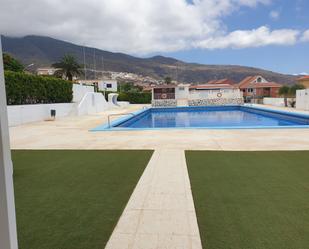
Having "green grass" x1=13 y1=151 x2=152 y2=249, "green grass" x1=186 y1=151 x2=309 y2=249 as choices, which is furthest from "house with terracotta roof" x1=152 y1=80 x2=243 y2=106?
"green grass" x1=186 y1=151 x2=309 y2=249

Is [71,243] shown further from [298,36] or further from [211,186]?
[298,36]

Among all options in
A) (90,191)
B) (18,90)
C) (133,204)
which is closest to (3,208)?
(133,204)

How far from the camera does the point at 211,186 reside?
13.2 feet

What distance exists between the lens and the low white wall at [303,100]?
20.8 metres

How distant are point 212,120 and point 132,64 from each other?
13195cm

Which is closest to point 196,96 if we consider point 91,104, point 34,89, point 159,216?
point 91,104

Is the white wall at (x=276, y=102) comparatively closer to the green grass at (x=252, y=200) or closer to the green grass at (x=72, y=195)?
the green grass at (x=252, y=200)

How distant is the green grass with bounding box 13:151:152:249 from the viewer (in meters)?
2.65

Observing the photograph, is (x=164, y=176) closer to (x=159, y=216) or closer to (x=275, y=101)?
(x=159, y=216)

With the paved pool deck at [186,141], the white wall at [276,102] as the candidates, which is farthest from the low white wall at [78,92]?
the white wall at [276,102]

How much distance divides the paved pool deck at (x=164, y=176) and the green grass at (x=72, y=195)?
0.19 meters

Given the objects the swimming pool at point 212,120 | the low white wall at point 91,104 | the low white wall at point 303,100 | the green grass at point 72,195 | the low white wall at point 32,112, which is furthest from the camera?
the low white wall at point 303,100

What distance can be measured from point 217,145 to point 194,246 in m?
4.90

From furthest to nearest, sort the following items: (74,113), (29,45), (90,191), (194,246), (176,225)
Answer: (29,45), (74,113), (90,191), (176,225), (194,246)
